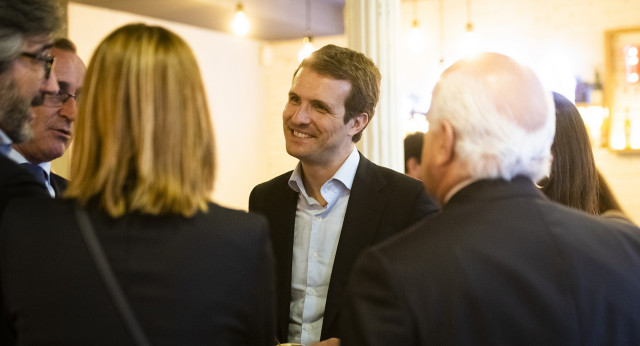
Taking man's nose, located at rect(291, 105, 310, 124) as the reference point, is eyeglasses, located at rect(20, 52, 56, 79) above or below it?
above

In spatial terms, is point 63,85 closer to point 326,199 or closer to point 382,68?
point 326,199

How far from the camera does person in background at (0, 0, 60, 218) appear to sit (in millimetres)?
1719

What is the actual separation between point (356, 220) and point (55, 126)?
3.72 feet

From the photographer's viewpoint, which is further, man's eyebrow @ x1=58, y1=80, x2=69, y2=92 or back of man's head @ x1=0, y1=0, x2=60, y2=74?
man's eyebrow @ x1=58, y1=80, x2=69, y2=92

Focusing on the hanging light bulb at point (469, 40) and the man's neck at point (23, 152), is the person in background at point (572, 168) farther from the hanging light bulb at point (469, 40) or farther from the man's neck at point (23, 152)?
the hanging light bulb at point (469, 40)

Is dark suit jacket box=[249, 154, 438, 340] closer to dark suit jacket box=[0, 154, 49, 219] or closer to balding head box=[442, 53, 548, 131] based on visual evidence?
balding head box=[442, 53, 548, 131]

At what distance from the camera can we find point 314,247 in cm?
252

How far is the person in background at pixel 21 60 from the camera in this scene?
1.72 metres

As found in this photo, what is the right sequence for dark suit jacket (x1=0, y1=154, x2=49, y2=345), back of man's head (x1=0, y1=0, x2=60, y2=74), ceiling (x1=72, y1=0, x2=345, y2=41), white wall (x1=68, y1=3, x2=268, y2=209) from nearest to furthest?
dark suit jacket (x1=0, y1=154, x2=49, y2=345)
back of man's head (x1=0, y1=0, x2=60, y2=74)
ceiling (x1=72, y1=0, x2=345, y2=41)
white wall (x1=68, y1=3, x2=268, y2=209)

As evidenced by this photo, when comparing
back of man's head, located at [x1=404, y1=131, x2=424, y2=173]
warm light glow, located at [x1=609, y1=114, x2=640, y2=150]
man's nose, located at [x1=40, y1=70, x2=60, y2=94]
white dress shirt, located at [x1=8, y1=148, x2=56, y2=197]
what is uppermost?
man's nose, located at [x1=40, y1=70, x2=60, y2=94]

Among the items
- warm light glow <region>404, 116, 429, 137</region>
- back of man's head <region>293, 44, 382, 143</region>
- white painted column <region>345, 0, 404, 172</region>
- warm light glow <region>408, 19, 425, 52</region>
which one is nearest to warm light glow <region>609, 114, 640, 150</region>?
warm light glow <region>404, 116, 429, 137</region>

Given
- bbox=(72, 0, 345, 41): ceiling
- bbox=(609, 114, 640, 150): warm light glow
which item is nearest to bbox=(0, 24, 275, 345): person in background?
bbox=(72, 0, 345, 41): ceiling

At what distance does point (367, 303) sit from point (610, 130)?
25.0ft

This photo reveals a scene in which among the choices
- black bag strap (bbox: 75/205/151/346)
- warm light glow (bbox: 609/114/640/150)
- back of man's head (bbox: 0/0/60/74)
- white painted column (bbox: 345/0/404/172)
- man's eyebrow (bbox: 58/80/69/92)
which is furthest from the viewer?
warm light glow (bbox: 609/114/640/150)
